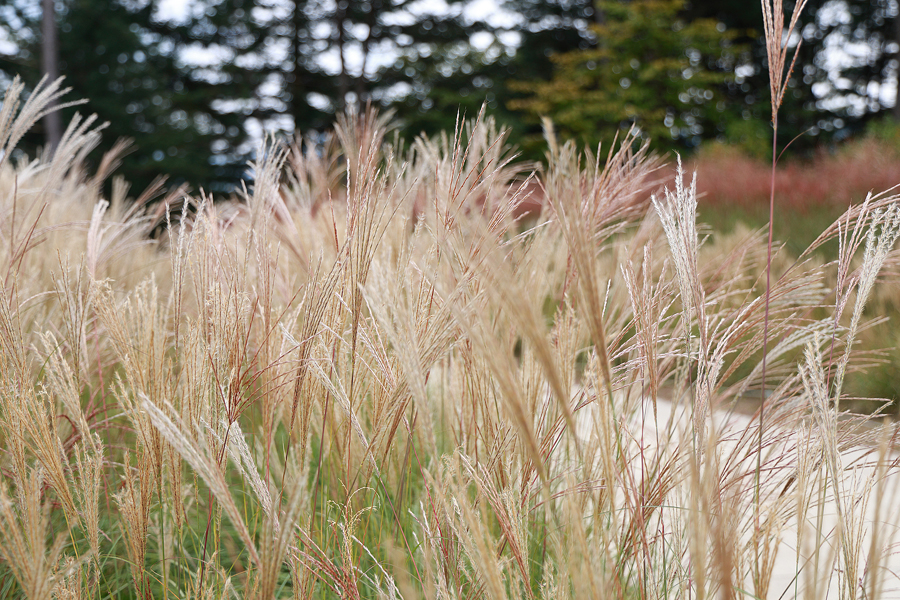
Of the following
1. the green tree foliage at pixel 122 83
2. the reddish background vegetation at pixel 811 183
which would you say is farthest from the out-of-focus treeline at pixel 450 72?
the reddish background vegetation at pixel 811 183

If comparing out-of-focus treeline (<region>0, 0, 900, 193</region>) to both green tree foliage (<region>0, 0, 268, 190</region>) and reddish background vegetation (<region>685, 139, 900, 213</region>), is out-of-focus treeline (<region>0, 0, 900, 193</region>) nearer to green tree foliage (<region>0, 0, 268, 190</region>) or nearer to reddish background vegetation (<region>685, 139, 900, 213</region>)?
green tree foliage (<region>0, 0, 268, 190</region>)

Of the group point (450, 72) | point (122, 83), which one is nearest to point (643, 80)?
point (450, 72)

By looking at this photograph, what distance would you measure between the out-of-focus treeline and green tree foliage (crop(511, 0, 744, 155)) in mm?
51

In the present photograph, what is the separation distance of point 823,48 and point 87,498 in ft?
78.1

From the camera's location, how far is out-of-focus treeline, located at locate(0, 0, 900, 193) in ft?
48.2

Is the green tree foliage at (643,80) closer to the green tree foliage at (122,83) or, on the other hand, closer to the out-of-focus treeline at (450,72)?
the out-of-focus treeline at (450,72)

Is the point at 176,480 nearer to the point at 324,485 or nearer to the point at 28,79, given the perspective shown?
the point at 324,485

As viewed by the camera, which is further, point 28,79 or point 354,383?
point 28,79

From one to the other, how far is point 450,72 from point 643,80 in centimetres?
575

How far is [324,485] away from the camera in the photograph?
4.25 ft

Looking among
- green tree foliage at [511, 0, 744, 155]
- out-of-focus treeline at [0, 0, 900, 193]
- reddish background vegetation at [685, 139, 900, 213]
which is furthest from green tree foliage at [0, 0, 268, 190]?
reddish background vegetation at [685, 139, 900, 213]

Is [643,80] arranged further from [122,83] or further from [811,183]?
[122,83]

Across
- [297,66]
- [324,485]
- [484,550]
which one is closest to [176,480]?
[324,485]

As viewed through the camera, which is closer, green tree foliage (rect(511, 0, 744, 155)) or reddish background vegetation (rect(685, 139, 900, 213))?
reddish background vegetation (rect(685, 139, 900, 213))
